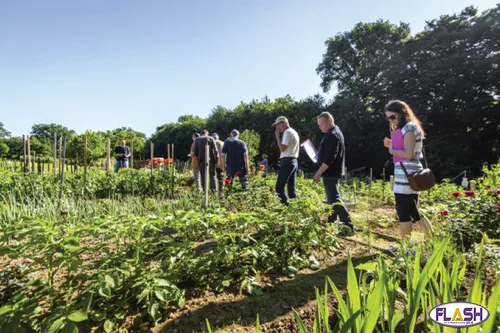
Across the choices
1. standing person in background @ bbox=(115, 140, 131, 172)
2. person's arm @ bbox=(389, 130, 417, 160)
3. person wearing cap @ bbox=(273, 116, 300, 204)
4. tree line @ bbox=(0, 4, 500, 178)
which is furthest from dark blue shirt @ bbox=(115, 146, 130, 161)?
person's arm @ bbox=(389, 130, 417, 160)

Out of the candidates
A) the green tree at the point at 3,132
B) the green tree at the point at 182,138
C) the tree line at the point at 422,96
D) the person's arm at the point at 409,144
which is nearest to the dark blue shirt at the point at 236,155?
the person's arm at the point at 409,144

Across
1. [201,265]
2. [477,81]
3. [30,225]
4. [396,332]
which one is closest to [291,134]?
[201,265]

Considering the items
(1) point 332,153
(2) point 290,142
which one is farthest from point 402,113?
(2) point 290,142

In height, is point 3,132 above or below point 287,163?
above

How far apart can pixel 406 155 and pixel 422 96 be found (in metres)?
18.8

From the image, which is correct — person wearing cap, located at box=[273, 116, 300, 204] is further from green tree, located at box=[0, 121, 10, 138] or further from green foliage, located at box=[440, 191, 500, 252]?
green tree, located at box=[0, 121, 10, 138]

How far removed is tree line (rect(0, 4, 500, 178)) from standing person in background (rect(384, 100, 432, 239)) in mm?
11463

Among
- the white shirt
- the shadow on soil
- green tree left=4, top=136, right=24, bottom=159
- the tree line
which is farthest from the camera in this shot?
green tree left=4, top=136, right=24, bottom=159

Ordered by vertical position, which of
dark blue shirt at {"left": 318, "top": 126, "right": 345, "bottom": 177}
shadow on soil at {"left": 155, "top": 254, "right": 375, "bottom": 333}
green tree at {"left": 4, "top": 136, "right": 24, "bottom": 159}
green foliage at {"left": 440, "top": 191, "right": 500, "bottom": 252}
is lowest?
shadow on soil at {"left": 155, "top": 254, "right": 375, "bottom": 333}

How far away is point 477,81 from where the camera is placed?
16.4 meters

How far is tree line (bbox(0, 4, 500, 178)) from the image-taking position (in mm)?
16156

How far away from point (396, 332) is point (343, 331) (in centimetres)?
88

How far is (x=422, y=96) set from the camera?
17.7 metres

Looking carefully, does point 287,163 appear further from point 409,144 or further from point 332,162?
point 409,144
